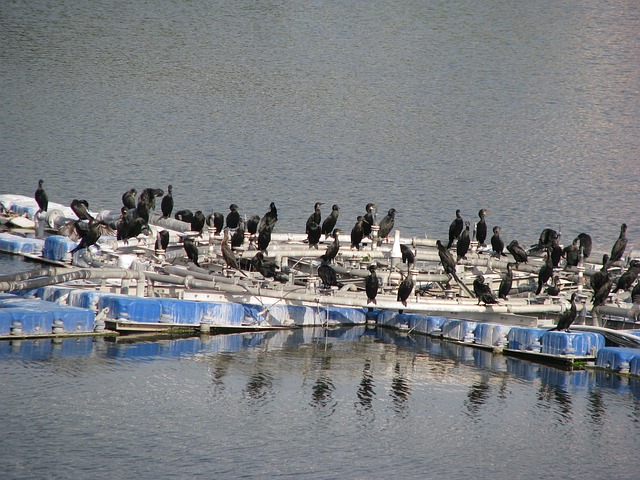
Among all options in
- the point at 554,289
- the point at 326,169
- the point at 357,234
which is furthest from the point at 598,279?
the point at 326,169

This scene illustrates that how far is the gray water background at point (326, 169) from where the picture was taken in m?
22.6

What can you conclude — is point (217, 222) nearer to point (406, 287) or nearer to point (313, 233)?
point (313, 233)

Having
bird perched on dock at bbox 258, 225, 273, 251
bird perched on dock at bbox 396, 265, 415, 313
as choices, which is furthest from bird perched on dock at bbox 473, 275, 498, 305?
bird perched on dock at bbox 258, 225, 273, 251

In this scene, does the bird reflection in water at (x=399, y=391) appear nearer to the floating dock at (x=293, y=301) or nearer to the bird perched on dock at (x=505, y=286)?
the floating dock at (x=293, y=301)

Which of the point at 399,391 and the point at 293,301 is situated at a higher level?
the point at 293,301

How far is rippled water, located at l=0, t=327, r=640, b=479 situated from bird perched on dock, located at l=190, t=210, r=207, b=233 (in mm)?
4873

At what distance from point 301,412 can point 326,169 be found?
117ft

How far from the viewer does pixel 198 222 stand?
32906 mm

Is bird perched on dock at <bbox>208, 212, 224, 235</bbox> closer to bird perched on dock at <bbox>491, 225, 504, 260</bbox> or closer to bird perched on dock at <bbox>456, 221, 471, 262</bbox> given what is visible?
bird perched on dock at <bbox>456, 221, 471, 262</bbox>

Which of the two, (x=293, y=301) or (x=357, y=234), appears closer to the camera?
(x=293, y=301)

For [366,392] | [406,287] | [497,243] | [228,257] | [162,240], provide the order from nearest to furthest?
[366,392]
[406,287]
[228,257]
[162,240]
[497,243]

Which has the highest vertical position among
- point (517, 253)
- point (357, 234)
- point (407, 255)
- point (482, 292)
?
point (357, 234)

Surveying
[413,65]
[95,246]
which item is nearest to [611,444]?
[95,246]

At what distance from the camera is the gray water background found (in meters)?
22.6
